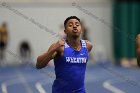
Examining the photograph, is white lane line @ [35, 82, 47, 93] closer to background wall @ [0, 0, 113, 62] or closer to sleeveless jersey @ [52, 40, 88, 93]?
sleeveless jersey @ [52, 40, 88, 93]

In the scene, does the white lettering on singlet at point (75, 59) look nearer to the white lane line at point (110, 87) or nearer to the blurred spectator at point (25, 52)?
the white lane line at point (110, 87)

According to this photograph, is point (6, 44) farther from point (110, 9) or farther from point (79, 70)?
point (79, 70)

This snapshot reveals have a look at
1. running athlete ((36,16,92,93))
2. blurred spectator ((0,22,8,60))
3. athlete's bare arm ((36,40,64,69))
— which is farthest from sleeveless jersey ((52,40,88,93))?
blurred spectator ((0,22,8,60))

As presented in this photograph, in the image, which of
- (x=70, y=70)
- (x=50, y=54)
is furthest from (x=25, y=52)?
(x=50, y=54)

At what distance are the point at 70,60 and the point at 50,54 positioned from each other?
383 mm

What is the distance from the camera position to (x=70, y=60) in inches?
252

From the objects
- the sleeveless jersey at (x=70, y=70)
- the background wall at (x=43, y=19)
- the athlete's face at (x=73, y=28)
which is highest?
the athlete's face at (x=73, y=28)

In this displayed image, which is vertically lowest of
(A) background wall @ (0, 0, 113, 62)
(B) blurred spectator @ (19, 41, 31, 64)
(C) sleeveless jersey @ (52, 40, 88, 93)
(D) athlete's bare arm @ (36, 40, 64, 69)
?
(B) blurred spectator @ (19, 41, 31, 64)

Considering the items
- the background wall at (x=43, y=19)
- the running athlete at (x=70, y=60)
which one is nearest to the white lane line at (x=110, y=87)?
the running athlete at (x=70, y=60)

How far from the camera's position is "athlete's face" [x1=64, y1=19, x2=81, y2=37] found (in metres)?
6.32

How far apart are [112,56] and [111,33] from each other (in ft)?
4.06

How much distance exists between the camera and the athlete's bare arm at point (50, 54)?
242 inches

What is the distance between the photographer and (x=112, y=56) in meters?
25.4

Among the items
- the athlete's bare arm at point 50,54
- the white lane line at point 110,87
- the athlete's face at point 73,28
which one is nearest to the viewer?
the athlete's bare arm at point 50,54
